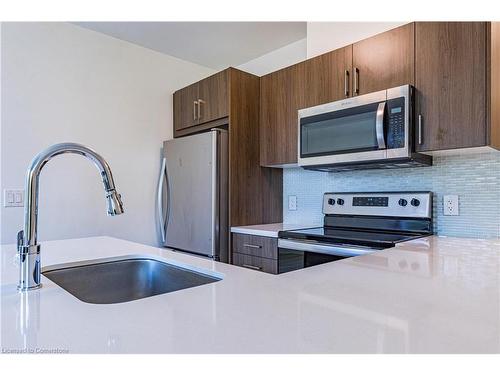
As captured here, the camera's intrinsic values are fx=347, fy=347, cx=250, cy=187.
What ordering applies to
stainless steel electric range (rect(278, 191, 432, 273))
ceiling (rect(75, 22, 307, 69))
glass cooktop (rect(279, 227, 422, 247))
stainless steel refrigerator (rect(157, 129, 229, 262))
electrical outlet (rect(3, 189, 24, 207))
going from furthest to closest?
ceiling (rect(75, 22, 307, 69))
stainless steel refrigerator (rect(157, 129, 229, 262))
electrical outlet (rect(3, 189, 24, 207))
stainless steel electric range (rect(278, 191, 432, 273))
glass cooktop (rect(279, 227, 422, 247))

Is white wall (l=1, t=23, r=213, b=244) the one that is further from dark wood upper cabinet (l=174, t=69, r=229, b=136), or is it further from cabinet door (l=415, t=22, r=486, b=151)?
cabinet door (l=415, t=22, r=486, b=151)

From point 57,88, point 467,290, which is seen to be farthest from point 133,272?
point 57,88

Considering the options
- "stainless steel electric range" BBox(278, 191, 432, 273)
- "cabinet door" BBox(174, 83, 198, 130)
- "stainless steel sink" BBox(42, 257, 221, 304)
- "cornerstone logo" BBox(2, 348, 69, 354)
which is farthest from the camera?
"cabinet door" BBox(174, 83, 198, 130)

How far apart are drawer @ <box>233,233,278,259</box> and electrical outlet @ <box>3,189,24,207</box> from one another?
155 centimetres

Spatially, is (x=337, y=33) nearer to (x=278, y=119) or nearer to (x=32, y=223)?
(x=278, y=119)

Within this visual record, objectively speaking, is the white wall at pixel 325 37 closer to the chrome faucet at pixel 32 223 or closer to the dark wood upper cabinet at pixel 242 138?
the dark wood upper cabinet at pixel 242 138

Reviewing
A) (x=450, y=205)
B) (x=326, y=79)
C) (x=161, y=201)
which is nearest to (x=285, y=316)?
(x=450, y=205)

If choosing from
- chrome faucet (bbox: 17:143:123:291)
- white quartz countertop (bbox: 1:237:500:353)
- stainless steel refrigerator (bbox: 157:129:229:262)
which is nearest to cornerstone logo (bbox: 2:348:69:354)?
white quartz countertop (bbox: 1:237:500:353)

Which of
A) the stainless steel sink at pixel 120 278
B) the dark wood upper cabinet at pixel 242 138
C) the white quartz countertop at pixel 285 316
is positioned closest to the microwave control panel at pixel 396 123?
the dark wood upper cabinet at pixel 242 138

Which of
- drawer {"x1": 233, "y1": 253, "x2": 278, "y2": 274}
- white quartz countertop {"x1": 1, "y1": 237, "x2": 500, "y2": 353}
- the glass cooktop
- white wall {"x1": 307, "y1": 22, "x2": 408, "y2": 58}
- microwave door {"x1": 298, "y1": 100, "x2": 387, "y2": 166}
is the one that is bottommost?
drawer {"x1": 233, "y1": 253, "x2": 278, "y2": 274}

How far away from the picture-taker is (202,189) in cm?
272

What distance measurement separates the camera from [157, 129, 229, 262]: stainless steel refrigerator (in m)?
2.64
